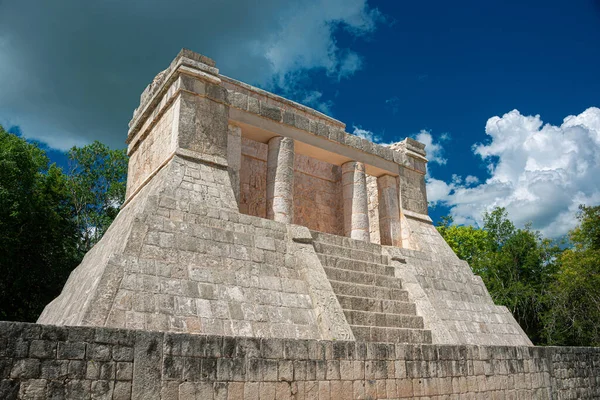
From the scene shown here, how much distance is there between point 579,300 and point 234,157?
55.2ft

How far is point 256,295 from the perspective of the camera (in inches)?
302

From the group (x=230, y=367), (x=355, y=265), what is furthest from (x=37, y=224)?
(x=230, y=367)

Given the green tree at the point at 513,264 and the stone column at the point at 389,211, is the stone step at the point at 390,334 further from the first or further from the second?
the green tree at the point at 513,264

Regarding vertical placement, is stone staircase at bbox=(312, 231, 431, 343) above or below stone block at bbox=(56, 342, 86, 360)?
above

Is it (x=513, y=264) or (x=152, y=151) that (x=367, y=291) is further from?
(x=513, y=264)

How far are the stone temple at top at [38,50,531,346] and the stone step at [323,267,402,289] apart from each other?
3 centimetres

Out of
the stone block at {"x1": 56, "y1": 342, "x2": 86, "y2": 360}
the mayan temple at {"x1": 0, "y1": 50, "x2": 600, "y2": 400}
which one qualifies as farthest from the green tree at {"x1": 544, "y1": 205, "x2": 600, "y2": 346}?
the stone block at {"x1": 56, "y1": 342, "x2": 86, "y2": 360}

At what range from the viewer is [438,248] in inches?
520

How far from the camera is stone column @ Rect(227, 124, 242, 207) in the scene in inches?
421

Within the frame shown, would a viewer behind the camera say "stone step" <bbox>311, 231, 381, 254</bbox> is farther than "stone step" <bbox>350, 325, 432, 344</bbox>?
Yes

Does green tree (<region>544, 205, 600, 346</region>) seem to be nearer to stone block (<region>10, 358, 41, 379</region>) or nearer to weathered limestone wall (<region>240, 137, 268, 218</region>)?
weathered limestone wall (<region>240, 137, 268, 218</region>)

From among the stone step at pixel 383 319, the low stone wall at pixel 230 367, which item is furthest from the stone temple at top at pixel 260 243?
the low stone wall at pixel 230 367

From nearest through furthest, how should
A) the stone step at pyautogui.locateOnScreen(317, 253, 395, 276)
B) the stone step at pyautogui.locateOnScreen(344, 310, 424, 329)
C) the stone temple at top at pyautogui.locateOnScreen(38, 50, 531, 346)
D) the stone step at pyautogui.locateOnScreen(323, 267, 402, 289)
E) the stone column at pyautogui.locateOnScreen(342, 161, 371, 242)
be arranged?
the stone temple at top at pyautogui.locateOnScreen(38, 50, 531, 346) → the stone step at pyautogui.locateOnScreen(344, 310, 424, 329) → the stone step at pyautogui.locateOnScreen(323, 267, 402, 289) → the stone step at pyautogui.locateOnScreen(317, 253, 395, 276) → the stone column at pyautogui.locateOnScreen(342, 161, 371, 242)

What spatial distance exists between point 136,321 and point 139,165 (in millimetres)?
6641
